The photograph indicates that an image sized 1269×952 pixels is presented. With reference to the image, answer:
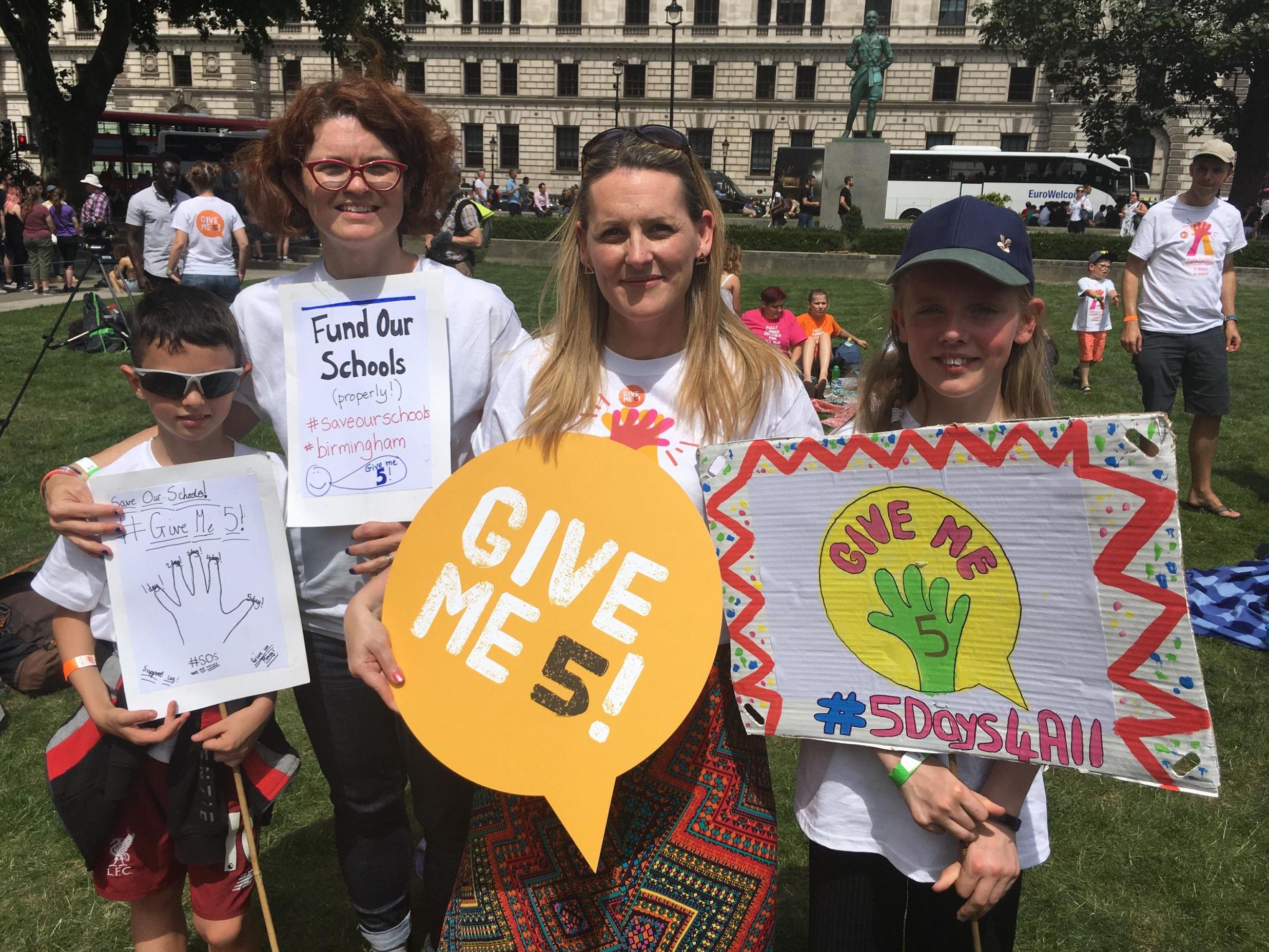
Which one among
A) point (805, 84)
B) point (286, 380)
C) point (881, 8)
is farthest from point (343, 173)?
point (881, 8)

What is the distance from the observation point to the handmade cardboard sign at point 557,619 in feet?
5.10

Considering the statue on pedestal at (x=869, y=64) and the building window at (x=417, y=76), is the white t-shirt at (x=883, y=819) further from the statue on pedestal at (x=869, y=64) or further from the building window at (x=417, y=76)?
the building window at (x=417, y=76)

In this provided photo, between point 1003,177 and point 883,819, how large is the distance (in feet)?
137

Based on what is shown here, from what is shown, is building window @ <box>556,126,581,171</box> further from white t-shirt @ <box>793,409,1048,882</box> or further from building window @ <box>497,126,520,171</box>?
white t-shirt @ <box>793,409,1048,882</box>

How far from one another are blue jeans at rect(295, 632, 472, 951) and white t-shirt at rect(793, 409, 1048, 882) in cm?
102

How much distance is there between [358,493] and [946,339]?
124 centimetres

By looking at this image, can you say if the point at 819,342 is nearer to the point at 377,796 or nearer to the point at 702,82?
the point at 377,796

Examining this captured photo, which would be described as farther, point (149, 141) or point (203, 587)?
point (149, 141)

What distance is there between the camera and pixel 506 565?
1.68 m

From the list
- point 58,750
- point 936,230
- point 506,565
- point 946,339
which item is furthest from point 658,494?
point 58,750

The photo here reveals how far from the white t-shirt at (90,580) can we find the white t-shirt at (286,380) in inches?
6.1

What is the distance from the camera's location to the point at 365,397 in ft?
6.79

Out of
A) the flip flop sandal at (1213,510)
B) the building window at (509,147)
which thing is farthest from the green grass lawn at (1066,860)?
the building window at (509,147)

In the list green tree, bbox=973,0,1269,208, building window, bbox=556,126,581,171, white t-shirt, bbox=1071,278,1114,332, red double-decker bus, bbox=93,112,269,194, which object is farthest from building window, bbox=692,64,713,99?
white t-shirt, bbox=1071,278,1114,332
